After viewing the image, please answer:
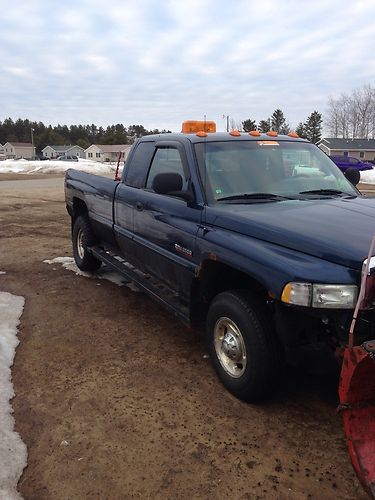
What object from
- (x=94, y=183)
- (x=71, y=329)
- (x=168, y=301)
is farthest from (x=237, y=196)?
(x=94, y=183)

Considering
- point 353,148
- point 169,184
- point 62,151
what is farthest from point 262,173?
point 62,151

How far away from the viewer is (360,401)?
2445mm

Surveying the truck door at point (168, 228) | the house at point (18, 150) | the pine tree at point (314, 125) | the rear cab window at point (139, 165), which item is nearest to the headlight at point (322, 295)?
the truck door at point (168, 228)

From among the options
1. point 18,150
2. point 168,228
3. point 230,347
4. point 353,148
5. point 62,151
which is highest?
point 18,150

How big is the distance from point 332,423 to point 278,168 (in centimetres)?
212

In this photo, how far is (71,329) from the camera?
4.61 metres

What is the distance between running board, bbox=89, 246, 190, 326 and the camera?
12.8ft

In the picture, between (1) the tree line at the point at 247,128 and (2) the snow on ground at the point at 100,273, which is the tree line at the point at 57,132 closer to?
(1) the tree line at the point at 247,128

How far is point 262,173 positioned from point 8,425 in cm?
273

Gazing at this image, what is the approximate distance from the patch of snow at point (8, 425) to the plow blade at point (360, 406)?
1748 mm

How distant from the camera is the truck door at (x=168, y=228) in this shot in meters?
3.77

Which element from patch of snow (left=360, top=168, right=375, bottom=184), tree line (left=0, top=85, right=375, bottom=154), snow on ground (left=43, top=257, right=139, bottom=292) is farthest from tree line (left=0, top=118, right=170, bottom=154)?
snow on ground (left=43, top=257, right=139, bottom=292)

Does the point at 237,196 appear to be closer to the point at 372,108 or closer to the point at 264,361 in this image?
the point at 264,361

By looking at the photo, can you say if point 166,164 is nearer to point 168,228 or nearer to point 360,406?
point 168,228
